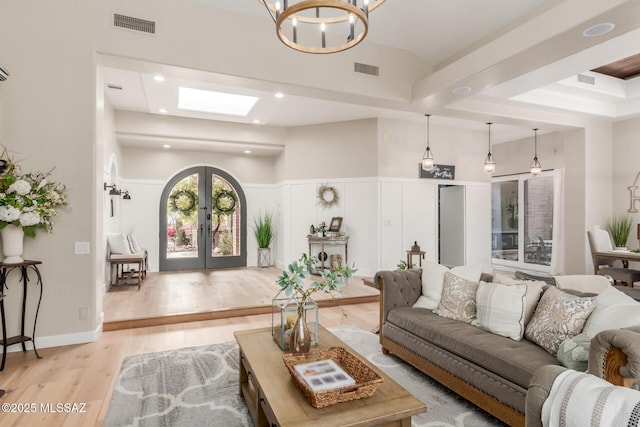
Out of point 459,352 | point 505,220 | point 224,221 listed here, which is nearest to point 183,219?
point 224,221

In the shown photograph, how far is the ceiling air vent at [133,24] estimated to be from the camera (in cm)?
362

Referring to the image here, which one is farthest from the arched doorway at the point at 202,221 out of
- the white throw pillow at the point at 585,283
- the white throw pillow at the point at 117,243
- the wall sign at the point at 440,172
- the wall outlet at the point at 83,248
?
the white throw pillow at the point at 585,283

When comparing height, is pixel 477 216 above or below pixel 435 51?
below

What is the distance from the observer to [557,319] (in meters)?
2.28

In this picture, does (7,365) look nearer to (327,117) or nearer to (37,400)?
(37,400)

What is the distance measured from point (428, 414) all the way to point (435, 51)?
169 inches

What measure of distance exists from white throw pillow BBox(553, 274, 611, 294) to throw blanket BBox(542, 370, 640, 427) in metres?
1.71

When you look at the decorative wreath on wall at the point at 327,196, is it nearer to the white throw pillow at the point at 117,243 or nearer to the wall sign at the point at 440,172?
the wall sign at the point at 440,172

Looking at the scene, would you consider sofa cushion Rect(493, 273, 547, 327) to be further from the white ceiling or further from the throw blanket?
the white ceiling

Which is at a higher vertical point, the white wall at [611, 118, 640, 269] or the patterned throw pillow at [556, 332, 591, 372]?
the white wall at [611, 118, 640, 269]

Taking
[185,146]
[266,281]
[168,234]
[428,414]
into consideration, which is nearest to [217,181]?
[185,146]

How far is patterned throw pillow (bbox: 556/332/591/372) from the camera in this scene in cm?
197

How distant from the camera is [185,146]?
7.61 meters

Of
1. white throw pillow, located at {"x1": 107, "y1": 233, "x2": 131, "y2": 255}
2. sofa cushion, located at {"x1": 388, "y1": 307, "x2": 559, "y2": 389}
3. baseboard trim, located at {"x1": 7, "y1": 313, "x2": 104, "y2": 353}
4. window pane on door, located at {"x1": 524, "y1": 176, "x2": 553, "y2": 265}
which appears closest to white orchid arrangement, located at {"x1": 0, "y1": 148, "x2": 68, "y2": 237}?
baseboard trim, located at {"x1": 7, "y1": 313, "x2": 104, "y2": 353}
